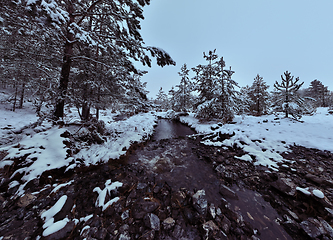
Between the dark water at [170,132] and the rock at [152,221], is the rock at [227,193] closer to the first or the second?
the rock at [152,221]

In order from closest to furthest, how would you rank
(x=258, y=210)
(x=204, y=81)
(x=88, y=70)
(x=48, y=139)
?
(x=258, y=210) < (x=48, y=139) < (x=88, y=70) < (x=204, y=81)

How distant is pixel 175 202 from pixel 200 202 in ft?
2.02

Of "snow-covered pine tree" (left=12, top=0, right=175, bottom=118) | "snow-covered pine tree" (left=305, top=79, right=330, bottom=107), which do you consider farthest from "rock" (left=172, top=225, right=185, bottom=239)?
"snow-covered pine tree" (left=305, top=79, right=330, bottom=107)

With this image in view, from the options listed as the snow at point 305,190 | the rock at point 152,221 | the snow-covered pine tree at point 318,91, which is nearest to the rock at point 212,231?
the rock at point 152,221

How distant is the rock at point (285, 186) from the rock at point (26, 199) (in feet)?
20.5

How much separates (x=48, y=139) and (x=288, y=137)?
1054 cm

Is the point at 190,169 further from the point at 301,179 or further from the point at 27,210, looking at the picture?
the point at 27,210

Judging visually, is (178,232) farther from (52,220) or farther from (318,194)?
(318,194)

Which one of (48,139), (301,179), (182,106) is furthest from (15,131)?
(182,106)

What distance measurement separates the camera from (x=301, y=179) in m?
3.29

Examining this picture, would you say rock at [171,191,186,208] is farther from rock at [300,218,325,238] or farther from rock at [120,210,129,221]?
rock at [300,218,325,238]

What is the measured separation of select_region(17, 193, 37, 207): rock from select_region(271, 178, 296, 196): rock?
6.24m

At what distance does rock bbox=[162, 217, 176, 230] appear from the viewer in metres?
2.20

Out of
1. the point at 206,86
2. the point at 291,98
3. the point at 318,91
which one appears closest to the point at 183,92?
the point at 206,86
